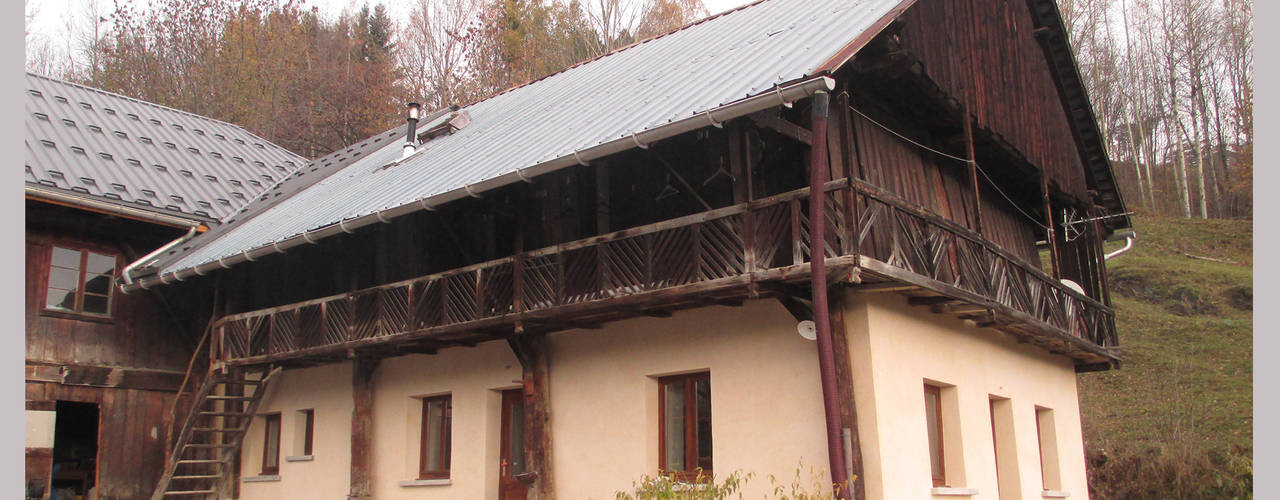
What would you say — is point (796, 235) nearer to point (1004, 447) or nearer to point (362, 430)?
point (1004, 447)

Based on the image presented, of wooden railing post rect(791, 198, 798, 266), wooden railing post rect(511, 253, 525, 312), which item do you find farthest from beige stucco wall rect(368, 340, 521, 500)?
wooden railing post rect(791, 198, 798, 266)

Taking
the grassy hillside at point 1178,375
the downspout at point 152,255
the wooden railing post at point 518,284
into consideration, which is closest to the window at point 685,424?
the wooden railing post at point 518,284

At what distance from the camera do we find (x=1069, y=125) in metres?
17.0

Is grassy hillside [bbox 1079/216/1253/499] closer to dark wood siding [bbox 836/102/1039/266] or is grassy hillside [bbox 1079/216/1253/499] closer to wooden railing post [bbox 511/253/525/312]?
dark wood siding [bbox 836/102/1039/266]

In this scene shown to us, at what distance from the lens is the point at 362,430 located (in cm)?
1433

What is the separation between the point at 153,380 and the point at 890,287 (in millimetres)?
12419

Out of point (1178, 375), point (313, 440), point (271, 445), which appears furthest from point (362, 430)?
point (1178, 375)

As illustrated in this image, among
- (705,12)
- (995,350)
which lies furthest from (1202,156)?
(995,350)

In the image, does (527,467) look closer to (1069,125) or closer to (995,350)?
(995,350)

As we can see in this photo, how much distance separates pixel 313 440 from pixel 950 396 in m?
9.43

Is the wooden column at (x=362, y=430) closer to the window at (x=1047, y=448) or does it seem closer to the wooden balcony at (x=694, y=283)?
the wooden balcony at (x=694, y=283)

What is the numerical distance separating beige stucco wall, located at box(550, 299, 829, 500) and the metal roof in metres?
8.59

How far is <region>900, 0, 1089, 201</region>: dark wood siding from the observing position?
11773 millimetres

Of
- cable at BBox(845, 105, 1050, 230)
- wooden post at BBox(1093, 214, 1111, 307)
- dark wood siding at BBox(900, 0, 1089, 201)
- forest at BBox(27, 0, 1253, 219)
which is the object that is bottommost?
wooden post at BBox(1093, 214, 1111, 307)
